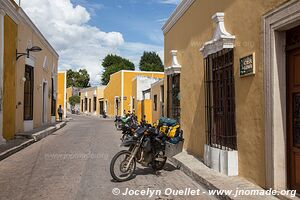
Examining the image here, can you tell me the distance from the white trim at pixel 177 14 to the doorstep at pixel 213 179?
426 centimetres

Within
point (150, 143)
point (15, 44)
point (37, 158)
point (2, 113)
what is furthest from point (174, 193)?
point (15, 44)

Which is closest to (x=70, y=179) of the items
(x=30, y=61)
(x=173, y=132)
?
(x=173, y=132)

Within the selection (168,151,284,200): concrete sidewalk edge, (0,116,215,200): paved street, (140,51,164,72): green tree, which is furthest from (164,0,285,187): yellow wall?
(140,51,164,72): green tree

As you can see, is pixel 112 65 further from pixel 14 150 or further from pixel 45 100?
pixel 14 150

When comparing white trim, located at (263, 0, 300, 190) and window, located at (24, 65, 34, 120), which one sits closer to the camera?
white trim, located at (263, 0, 300, 190)

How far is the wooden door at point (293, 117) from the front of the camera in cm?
499

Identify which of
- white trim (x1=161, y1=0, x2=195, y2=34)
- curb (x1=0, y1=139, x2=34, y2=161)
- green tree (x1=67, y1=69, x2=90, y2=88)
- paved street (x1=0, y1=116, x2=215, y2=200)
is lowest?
paved street (x1=0, y1=116, x2=215, y2=200)

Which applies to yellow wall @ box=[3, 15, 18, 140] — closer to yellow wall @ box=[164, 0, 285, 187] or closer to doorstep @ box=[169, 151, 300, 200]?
yellow wall @ box=[164, 0, 285, 187]

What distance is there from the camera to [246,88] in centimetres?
621

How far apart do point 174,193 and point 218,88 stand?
2778 millimetres

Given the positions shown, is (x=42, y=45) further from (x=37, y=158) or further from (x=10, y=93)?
(x=37, y=158)

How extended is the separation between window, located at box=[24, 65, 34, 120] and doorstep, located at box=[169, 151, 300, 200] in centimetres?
928

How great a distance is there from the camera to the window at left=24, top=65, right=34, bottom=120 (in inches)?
611

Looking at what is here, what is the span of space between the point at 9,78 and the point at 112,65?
55.8m
